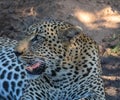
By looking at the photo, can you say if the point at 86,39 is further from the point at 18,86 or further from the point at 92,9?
the point at 92,9

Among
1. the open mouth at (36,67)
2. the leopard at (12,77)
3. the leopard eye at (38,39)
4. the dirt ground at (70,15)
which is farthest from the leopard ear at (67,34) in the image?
the dirt ground at (70,15)

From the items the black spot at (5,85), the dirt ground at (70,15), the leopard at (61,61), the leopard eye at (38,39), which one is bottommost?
the dirt ground at (70,15)

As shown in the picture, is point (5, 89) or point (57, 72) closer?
point (57, 72)

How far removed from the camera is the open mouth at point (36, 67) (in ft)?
20.5

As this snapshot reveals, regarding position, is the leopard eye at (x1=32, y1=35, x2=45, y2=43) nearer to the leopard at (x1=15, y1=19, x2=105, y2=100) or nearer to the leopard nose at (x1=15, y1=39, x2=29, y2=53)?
the leopard at (x1=15, y1=19, x2=105, y2=100)

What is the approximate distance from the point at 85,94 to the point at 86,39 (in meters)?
0.82

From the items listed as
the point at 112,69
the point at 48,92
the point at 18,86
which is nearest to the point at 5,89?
the point at 18,86

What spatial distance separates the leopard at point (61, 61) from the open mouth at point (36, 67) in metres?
0.01

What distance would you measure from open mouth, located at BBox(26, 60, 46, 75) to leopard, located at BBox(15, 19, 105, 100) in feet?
0.05

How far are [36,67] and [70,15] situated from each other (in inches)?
151

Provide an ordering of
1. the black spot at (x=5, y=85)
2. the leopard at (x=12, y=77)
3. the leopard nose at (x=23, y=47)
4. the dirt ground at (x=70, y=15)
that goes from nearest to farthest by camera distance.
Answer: the leopard nose at (x=23, y=47), the leopard at (x=12, y=77), the black spot at (x=5, y=85), the dirt ground at (x=70, y=15)

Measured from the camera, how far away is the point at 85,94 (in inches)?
256

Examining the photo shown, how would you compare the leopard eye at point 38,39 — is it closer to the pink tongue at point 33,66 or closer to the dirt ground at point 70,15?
the pink tongue at point 33,66

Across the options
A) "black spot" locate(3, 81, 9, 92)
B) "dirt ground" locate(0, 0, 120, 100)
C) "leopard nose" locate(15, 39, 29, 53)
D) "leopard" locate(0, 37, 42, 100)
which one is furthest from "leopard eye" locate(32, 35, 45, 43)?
"dirt ground" locate(0, 0, 120, 100)
